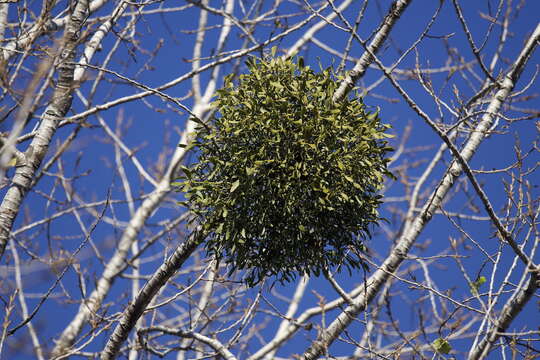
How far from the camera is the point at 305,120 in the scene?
2.86m

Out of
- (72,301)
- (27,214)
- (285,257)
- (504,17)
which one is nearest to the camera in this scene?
(285,257)

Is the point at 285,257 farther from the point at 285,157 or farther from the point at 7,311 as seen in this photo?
the point at 7,311

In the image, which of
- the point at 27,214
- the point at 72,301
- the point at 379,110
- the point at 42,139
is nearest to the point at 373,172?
the point at 379,110

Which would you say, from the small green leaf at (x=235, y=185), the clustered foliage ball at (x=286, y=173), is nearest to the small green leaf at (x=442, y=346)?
the clustered foliage ball at (x=286, y=173)

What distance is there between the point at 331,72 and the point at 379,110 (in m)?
0.31

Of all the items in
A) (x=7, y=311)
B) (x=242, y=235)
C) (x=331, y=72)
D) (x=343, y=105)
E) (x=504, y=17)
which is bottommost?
(x=7, y=311)

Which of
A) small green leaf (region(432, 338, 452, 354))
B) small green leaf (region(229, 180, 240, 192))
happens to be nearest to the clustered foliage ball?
small green leaf (region(229, 180, 240, 192))

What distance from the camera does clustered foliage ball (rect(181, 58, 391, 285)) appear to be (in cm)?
278

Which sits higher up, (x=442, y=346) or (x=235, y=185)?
(x=235, y=185)

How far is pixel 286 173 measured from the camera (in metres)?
2.79

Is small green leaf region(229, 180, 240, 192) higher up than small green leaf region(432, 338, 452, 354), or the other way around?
small green leaf region(229, 180, 240, 192)

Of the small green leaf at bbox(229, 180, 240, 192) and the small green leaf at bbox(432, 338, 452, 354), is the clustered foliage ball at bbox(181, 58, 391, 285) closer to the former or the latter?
the small green leaf at bbox(229, 180, 240, 192)

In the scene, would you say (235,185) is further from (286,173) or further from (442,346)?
(442,346)

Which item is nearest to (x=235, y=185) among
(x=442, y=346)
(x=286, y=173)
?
(x=286, y=173)
